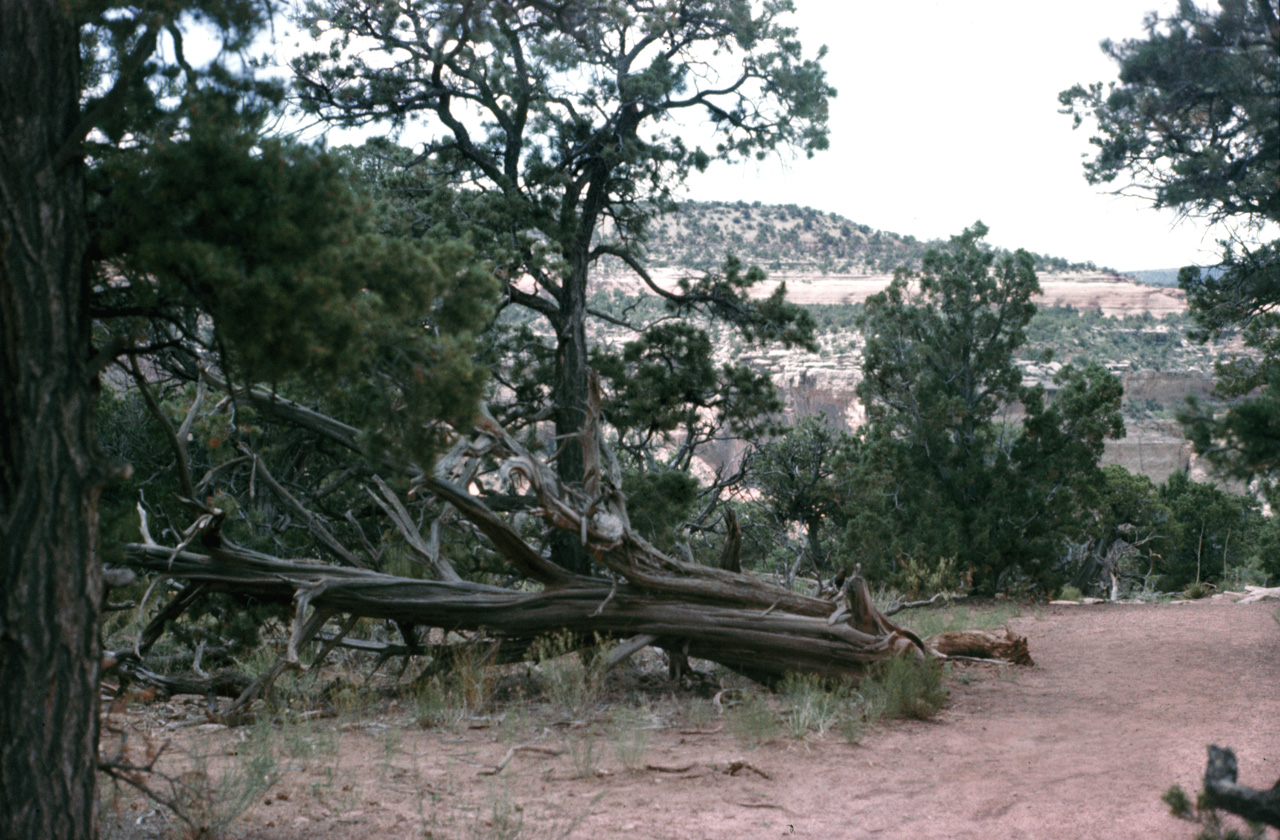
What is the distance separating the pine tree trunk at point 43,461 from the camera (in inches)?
119

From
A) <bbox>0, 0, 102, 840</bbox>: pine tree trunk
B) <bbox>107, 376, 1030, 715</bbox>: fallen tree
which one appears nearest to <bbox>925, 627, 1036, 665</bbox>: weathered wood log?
<bbox>107, 376, 1030, 715</bbox>: fallen tree

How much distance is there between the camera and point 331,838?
12.7 feet

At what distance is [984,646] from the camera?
7.97 m

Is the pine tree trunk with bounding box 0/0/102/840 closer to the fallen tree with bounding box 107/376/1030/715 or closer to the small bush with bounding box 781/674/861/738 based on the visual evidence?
the fallen tree with bounding box 107/376/1030/715

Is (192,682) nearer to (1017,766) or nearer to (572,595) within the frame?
(572,595)

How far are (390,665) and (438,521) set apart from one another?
4.83ft

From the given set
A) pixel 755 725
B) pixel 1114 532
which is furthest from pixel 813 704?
pixel 1114 532

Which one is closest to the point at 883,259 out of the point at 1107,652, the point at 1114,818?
the point at 1107,652

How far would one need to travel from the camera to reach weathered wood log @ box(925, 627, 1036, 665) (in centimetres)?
795

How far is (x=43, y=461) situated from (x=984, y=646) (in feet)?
23.6

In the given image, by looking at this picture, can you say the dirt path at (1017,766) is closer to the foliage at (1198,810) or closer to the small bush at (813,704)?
the small bush at (813,704)

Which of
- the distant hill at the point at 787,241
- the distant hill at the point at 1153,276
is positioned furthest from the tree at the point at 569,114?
the distant hill at the point at 1153,276

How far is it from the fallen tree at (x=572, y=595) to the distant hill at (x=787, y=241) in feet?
145

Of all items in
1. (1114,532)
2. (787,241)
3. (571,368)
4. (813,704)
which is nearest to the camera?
(813,704)
